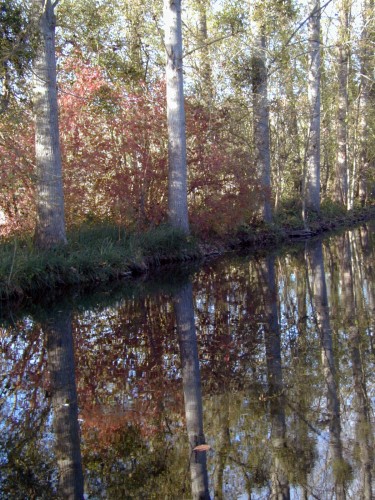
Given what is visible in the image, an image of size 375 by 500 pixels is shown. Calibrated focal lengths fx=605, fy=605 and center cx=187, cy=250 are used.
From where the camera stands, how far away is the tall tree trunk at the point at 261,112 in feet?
62.6

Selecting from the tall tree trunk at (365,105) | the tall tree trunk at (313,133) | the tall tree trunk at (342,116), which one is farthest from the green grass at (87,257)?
the tall tree trunk at (342,116)

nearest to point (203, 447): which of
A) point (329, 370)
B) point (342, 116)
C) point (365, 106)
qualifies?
point (329, 370)

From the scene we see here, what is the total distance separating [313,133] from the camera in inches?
909

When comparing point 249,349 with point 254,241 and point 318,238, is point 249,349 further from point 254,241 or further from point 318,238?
point 318,238

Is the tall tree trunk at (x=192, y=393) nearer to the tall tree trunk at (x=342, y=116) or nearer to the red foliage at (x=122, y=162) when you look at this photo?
the red foliage at (x=122, y=162)

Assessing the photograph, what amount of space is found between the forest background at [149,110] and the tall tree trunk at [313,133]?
0.21 feet

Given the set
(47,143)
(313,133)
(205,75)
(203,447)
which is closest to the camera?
(203,447)

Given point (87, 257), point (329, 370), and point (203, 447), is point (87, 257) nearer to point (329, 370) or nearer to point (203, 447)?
point (329, 370)

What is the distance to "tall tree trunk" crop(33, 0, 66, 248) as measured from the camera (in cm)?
1150

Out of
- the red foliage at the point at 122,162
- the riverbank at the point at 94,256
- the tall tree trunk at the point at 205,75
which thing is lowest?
the riverbank at the point at 94,256

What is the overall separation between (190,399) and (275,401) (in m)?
0.69

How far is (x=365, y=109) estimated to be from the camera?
91.4ft

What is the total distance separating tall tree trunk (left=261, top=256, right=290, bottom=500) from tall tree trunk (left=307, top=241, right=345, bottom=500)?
11.9 inches

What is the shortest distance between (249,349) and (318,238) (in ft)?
52.2
